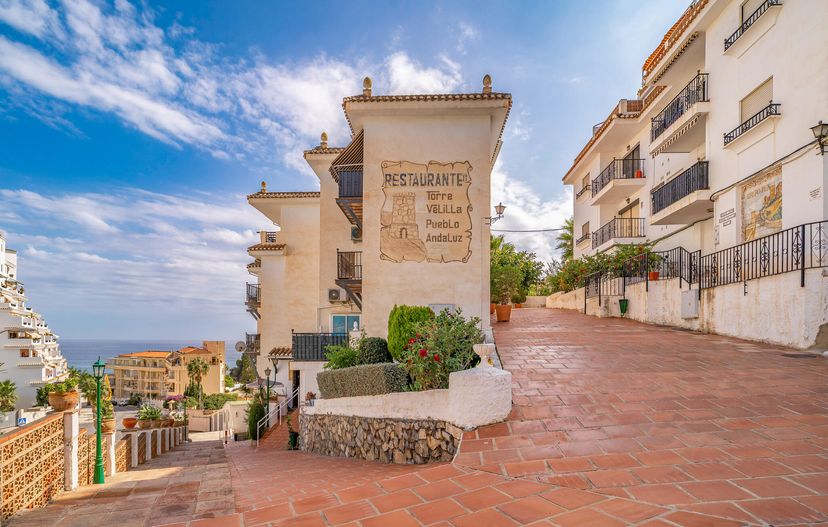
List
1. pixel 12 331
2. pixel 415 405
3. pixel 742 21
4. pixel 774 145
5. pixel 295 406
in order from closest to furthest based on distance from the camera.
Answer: pixel 415 405 → pixel 774 145 → pixel 742 21 → pixel 295 406 → pixel 12 331

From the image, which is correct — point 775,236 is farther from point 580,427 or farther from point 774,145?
point 580,427

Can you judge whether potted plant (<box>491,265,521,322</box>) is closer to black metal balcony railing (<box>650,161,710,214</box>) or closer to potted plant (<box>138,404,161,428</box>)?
black metal balcony railing (<box>650,161,710,214</box>)

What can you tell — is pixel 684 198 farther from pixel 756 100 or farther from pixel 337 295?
pixel 337 295

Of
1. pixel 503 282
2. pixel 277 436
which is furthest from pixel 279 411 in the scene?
pixel 503 282

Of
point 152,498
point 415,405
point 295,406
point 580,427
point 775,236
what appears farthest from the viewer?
point 295,406

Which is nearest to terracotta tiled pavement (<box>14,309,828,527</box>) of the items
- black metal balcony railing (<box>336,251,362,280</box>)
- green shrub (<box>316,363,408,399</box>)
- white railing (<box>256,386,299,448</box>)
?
green shrub (<box>316,363,408,399</box>)

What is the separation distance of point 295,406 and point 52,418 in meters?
16.9

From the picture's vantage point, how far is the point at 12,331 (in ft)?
158

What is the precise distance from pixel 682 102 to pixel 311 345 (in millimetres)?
17151

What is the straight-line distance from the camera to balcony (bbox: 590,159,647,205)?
24.3m

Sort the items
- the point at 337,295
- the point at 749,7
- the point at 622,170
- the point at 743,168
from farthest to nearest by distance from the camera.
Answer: the point at 622,170
the point at 337,295
the point at 743,168
the point at 749,7

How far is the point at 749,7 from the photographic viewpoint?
583 inches

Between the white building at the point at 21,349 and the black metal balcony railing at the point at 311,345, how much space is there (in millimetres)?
43029

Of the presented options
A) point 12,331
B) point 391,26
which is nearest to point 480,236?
point 391,26
